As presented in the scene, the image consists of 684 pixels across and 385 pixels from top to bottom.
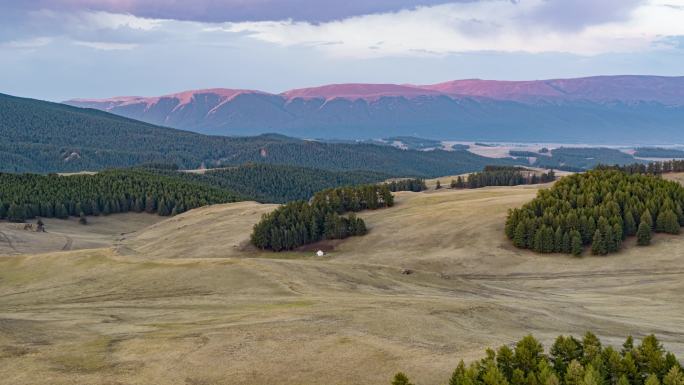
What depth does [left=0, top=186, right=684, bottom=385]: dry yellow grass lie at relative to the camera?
118ft

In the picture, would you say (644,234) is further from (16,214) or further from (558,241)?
(16,214)

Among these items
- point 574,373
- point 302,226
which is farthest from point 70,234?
point 574,373

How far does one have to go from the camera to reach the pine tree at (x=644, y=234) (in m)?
97.1

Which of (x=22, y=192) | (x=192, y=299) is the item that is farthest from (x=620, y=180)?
(x=22, y=192)

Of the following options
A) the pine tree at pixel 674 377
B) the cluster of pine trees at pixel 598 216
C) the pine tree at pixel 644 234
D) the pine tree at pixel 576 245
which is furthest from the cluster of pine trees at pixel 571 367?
the pine tree at pixel 644 234

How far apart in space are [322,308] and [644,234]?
218ft

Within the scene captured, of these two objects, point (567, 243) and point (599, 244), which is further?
point (567, 243)

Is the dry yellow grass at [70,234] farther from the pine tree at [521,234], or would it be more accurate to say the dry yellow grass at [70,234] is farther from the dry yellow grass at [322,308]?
the pine tree at [521,234]

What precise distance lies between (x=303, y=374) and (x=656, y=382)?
1701 cm

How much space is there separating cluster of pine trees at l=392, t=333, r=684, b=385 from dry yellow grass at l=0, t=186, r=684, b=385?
3.24 m

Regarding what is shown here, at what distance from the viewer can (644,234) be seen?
97312 millimetres

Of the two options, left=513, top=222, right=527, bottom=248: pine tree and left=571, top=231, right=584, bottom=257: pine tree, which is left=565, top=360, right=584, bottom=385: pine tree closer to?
left=571, top=231, right=584, bottom=257: pine tree

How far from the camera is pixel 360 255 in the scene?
110 m

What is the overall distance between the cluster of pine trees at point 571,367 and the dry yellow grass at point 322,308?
3.24 m
